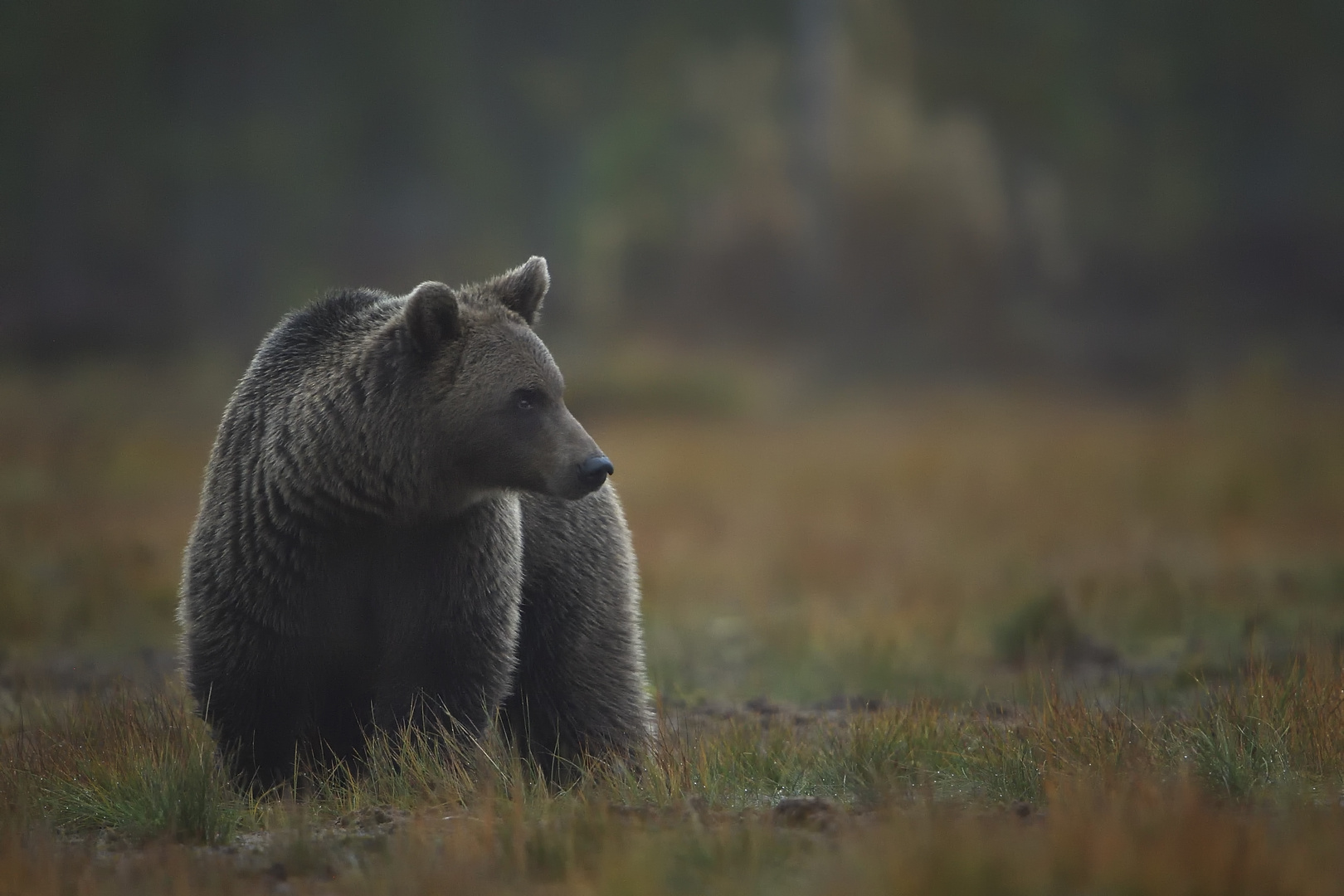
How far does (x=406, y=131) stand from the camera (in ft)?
120

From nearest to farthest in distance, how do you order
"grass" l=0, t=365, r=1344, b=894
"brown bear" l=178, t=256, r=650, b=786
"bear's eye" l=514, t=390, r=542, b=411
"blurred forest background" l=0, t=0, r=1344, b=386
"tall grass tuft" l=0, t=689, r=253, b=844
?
"grass" l=0, t=365, r=1344, b=894
"tall grass tuft" l=0, t=689, r=253, b=844
"brown bear" l=178, t=256, r=650, b=786
"bear's eye" l=514, t=390, r=542, b=411
"blurred forest background" l=0, t=0, r=1344, b=386

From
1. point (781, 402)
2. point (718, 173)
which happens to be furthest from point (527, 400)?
point (718, 173)

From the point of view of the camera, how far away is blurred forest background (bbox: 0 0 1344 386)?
24312 mm

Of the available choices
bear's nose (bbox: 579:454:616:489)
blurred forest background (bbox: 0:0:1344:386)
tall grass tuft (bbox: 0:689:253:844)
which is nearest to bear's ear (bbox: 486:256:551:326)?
bear's nose (bbox: 579:454:616:489)

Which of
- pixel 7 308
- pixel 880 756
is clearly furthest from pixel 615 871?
pixel 7 308

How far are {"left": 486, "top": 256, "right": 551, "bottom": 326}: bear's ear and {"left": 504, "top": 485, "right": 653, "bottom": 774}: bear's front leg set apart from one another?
819 mm

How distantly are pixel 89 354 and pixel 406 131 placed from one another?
1309 cm

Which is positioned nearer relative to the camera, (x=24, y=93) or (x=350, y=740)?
(x=350, y=740)

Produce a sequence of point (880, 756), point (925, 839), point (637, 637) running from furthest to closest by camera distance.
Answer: point (637, 637) → point (880, 756) → point (925, 839)

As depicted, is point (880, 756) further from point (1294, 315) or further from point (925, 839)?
point (1294, 315)

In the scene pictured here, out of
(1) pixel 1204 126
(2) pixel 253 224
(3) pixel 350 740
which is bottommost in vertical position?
(3) pixel 350 740

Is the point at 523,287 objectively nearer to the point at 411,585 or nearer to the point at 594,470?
the point at 594,470

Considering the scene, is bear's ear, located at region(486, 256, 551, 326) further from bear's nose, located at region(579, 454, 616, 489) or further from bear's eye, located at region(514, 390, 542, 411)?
bear's nose, located at region(579, 454, 616, 489)

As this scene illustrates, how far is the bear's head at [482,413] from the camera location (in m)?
4.88
